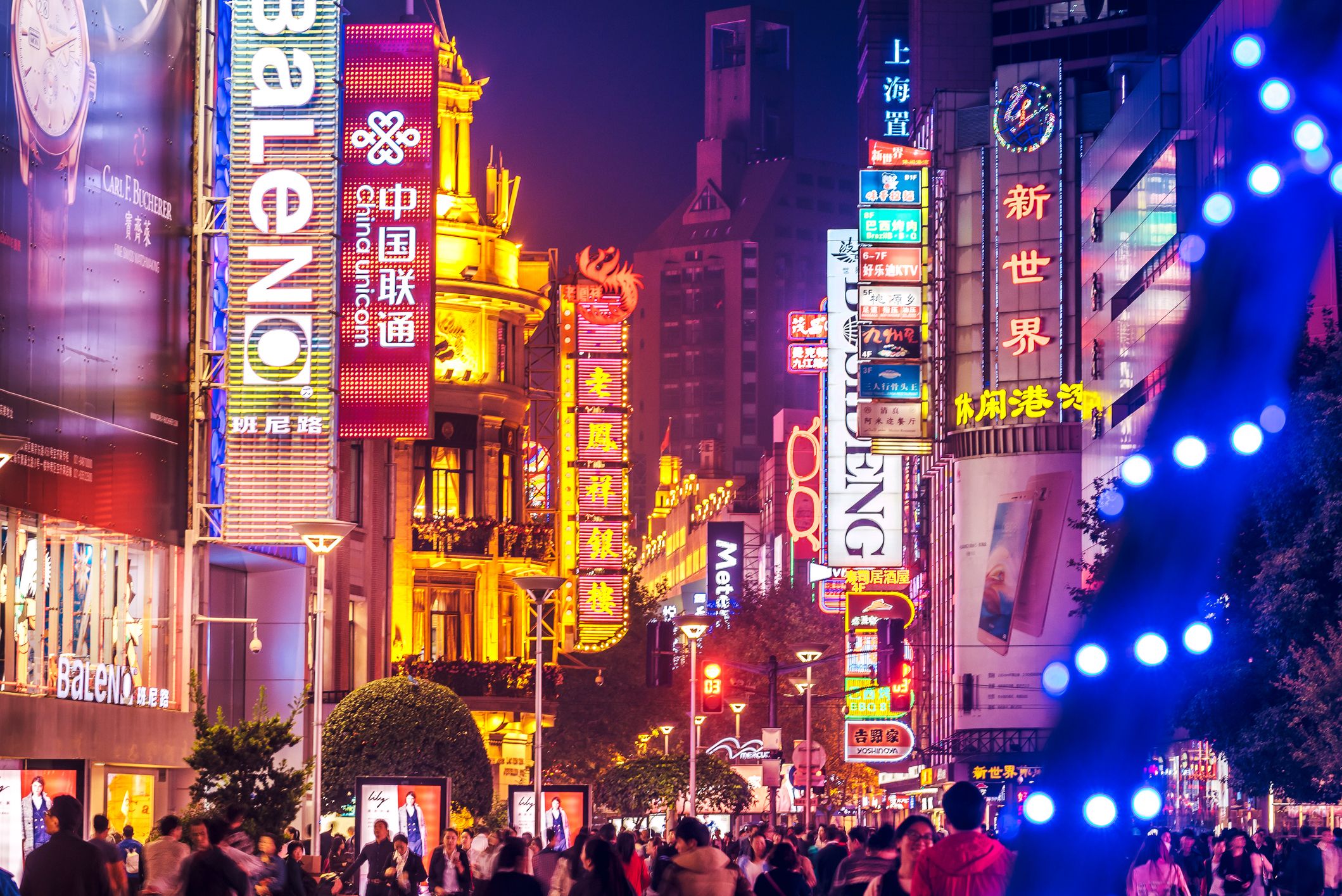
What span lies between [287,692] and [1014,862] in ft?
128

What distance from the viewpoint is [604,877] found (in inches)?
519

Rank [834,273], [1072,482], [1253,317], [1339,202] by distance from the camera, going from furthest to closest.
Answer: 1. [834,273]
2. [1072,482]
3. [1339,202]
4. [1253,317]

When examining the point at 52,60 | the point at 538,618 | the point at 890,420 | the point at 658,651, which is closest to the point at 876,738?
the point at 658,651

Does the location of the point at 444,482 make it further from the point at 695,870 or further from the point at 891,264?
the point at 695,870

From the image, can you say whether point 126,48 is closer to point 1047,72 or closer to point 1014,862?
point 1014,862

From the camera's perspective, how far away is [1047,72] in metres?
80.7

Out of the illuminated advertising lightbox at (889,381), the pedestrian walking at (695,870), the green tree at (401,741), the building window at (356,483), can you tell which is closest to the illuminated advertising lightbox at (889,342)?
the illuminated advertising lightbox at (889,381)

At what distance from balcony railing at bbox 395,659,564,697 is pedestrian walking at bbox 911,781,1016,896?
46.6 metres

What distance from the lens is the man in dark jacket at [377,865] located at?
892 inches

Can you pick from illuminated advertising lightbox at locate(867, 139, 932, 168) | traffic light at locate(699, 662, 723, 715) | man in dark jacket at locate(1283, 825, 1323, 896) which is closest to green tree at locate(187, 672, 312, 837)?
man in dark jacket at locate(1283, 825, 1323, 896)

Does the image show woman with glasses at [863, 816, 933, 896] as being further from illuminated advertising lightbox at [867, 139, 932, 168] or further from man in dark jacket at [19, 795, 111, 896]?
illuminated advertising lightbox at [867, 139, 932, 168]

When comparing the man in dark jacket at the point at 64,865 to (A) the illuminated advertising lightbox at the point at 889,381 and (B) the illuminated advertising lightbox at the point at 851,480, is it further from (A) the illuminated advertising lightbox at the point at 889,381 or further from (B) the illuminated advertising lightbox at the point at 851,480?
(B) the illuminated advertising lightbox at the point at 851,480

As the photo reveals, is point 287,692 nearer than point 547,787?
No

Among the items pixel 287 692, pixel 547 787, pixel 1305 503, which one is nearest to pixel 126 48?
pixel 547 787
